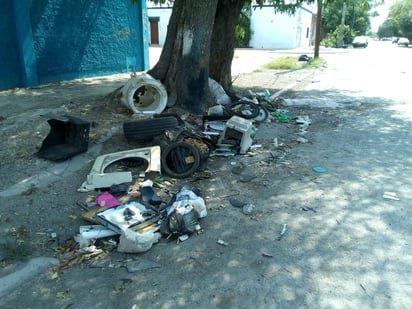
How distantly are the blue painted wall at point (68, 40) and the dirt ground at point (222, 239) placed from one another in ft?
14.6

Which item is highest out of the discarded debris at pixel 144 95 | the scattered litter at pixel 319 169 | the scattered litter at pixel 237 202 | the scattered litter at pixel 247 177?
the discarded debris at pixel 144 95

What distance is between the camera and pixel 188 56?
24.8ft

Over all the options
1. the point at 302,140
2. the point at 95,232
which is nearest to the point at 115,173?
the point at 95,232

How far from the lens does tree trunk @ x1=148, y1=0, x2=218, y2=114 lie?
7.37 metres

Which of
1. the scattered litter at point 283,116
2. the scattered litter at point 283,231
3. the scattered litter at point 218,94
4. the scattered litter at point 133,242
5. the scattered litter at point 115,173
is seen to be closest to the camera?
the scattered litter at point 133,242

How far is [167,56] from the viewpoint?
26.4 ft

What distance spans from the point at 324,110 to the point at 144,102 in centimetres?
429

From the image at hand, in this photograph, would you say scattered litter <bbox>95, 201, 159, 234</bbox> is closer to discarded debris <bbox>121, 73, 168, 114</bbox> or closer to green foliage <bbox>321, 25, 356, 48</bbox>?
discarded debris <bbox>121, 73, 168, 114</bbox>

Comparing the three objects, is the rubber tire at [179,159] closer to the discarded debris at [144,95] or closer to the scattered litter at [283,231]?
the scattered litter at [283,231]

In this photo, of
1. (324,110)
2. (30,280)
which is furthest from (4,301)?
(324,110)

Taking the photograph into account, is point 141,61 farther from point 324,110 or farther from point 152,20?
point 152,20

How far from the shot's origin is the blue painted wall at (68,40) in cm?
981

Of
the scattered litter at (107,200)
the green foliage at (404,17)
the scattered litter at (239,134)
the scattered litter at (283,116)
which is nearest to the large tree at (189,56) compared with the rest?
the scattered litter at (283,116)

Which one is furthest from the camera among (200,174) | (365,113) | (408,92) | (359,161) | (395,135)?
(408,92)
